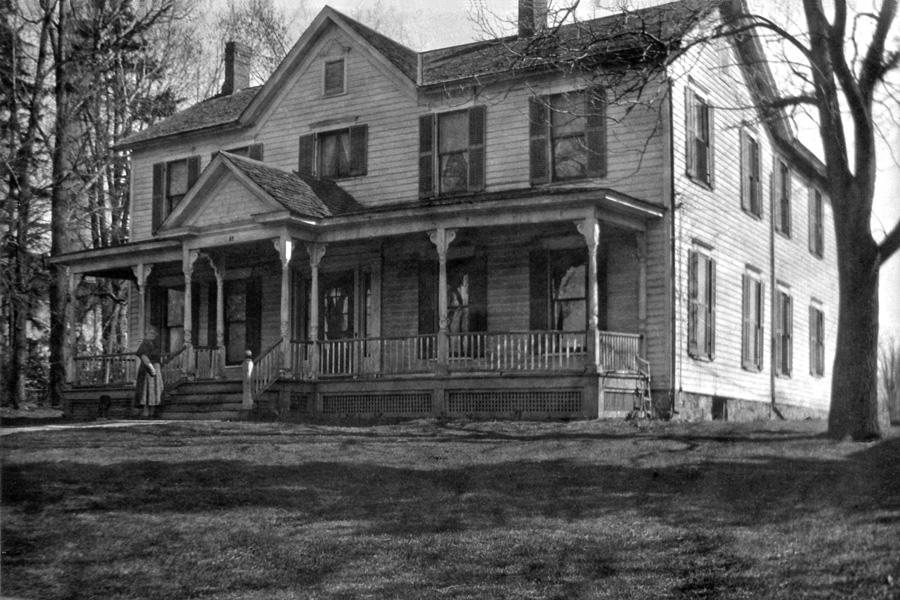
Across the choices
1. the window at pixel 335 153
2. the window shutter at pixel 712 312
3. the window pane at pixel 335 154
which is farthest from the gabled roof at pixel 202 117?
the window shutter at pixel 712 312

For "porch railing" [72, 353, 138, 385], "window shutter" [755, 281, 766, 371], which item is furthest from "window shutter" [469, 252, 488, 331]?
"porch railing" [72, 353, 138, 385]

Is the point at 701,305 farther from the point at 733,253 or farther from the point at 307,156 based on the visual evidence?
the point at 307,156

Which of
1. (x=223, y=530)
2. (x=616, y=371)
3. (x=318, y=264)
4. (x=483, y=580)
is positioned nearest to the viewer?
(x=483, y=580)

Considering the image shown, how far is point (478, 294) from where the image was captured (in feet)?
67.1

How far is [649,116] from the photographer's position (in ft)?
62.4

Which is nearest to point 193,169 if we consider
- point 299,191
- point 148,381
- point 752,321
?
point 299,191

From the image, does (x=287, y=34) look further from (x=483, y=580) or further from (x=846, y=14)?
(x=483, y=580)

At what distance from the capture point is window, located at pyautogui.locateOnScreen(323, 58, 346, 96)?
73.5 feet

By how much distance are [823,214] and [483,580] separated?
15.0m

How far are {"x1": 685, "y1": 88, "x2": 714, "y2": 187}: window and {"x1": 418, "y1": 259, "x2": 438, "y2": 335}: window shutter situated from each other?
4.93m

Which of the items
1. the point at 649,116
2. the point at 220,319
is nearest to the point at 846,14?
the point at 649,116

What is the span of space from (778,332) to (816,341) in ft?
3.28

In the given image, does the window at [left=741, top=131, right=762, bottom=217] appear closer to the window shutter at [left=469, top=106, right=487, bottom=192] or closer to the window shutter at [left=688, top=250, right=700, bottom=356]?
the window shutter at [left=688, top=250, right=700, bottom=356]

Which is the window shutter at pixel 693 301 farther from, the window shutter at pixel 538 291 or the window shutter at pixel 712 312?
the window shutter at pixel 538 291
